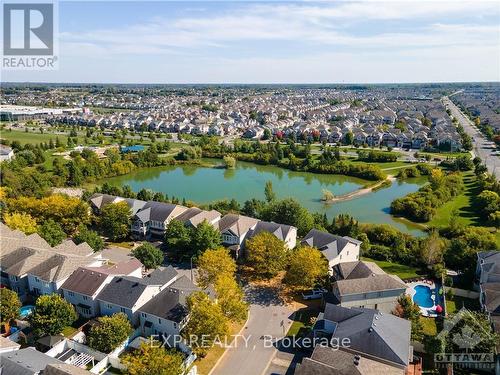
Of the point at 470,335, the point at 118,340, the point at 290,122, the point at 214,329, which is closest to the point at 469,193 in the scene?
the point at 470,335

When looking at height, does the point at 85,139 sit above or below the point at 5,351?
above

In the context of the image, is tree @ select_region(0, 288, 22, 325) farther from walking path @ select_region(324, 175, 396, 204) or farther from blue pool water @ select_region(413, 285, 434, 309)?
walking path @ select_region(324, 175, 396, 204)

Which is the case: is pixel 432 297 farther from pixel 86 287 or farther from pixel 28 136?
pixel 28 136

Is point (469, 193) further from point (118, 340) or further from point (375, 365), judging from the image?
point (118, 340)

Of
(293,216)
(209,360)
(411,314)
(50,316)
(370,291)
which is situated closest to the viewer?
(209,360)

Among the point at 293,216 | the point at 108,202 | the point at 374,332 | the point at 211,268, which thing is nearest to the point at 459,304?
the point at 374,332

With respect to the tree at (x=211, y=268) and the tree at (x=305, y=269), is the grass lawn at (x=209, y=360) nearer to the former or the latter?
the tree at (x=211, y=268)

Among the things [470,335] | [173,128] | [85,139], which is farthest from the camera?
[173,128]
